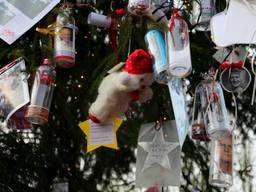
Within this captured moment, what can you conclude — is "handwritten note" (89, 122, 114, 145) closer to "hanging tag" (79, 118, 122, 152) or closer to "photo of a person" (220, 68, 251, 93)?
"hanging tag" (79, 118, 122, 152)

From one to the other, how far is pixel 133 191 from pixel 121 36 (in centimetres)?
155

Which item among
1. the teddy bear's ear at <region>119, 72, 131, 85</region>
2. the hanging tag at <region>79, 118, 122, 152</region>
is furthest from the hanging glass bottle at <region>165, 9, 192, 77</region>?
the hanging tag at <region>79, 118, 122, 152</region>

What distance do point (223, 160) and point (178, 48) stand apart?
0.52 metres

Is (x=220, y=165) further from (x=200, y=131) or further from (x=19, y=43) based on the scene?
(x=19, y=43)

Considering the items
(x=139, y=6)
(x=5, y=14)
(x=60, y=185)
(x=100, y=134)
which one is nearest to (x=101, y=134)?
(x=100, y=134)

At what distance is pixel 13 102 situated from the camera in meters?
1.99

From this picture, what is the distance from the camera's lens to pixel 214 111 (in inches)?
77.2

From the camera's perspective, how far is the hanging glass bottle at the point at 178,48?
1.70 m

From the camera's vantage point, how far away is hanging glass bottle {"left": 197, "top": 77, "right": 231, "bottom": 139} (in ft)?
6.30

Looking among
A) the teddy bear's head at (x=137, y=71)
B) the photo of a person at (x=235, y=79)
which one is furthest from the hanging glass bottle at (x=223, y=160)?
the teddy bear's head at (x=137, y=71)

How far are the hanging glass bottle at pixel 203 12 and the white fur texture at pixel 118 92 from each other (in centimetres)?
41

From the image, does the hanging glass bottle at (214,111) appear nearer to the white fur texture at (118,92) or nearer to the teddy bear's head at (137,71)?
the white fur texture at (118,92)

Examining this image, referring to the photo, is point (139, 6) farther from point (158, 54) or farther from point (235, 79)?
point (235, 79)

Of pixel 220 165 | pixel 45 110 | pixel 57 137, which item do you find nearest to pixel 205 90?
pixel 220 165
